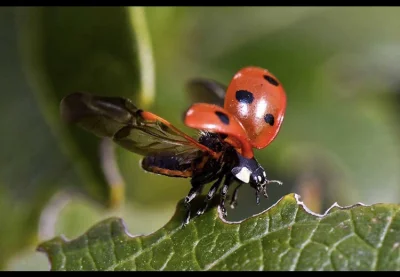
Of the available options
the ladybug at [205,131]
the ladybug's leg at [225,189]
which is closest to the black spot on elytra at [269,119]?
the ladybug at [205,131]

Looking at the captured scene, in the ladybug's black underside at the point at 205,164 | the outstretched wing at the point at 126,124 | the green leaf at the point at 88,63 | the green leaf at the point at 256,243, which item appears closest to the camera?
the green leaf at the point at 256,243

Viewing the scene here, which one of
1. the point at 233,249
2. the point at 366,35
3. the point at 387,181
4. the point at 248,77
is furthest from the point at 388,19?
the point at 233,249

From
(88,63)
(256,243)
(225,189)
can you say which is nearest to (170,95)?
(88,63)

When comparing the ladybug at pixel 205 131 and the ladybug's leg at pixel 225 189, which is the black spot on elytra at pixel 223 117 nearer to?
the ladybug at pixel 205 131

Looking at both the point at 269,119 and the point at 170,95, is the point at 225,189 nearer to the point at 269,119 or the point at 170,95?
the point at 269,119

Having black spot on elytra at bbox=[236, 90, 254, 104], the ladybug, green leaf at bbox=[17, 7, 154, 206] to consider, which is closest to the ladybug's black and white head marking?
the ladybug
